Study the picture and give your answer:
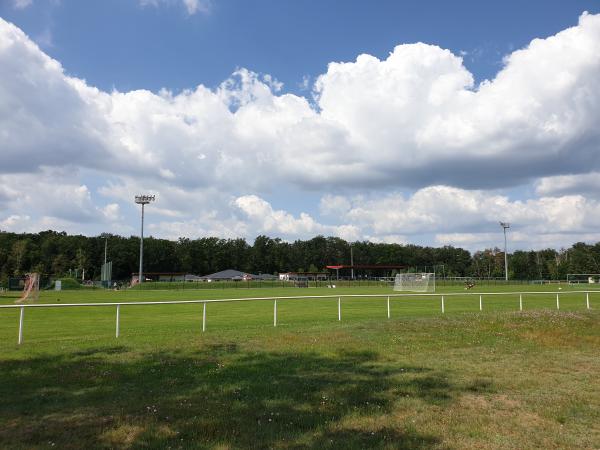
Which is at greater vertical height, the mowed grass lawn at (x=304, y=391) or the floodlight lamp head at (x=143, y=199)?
the floodlight lamp head at (x=143, y=199)

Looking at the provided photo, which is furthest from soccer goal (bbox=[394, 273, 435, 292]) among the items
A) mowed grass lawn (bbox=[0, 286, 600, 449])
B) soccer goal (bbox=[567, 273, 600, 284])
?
mowed grass lawn (bbox=[0, 286, 600, 449])

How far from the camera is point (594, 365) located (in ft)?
34.6

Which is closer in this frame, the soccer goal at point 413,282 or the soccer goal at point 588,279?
the soccer goal at point 413,282

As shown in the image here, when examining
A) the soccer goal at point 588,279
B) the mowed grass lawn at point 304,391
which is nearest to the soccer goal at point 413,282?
the soccer goal at point 588,279

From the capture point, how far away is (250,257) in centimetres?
16650

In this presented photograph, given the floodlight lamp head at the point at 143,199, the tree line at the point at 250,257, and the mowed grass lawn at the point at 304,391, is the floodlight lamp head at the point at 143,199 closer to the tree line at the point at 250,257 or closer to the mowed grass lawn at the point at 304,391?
the tree line at the point at 250,257

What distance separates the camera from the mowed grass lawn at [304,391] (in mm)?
5918

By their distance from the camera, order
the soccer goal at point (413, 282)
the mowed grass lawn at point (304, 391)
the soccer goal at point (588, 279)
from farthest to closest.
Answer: the soccer goal at point (588, 279) < the soccer goal at point (413, 282) < the mowed grass lawn at point (304, 391)

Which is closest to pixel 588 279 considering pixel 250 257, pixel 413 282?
pixel 413 282

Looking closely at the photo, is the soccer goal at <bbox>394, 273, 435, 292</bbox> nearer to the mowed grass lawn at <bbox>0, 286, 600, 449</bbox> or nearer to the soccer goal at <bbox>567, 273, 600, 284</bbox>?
the soccer goal at <bbox>567, 273, 600, 284</bbox>

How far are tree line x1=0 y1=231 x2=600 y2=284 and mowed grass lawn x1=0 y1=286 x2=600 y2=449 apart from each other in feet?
353

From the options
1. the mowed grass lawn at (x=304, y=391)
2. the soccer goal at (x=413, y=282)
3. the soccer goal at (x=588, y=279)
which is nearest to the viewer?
the mowed grass lawn at (x=304, y=391)

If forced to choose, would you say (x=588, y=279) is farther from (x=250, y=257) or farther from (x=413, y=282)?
(x=250, y=257)

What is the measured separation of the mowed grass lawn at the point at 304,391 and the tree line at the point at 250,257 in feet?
353
